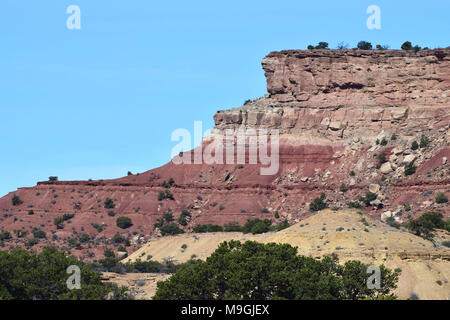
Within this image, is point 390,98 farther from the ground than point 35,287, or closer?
farther from the ground

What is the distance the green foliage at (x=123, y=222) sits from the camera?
126438 mm

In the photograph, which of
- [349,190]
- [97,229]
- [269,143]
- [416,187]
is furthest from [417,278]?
[269,143]

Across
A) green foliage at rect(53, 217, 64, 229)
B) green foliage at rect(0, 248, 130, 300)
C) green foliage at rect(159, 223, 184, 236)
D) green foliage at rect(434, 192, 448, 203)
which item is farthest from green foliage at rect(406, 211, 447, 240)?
green foliage at rect(53, 217, 64, 229)

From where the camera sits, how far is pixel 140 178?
142500 mm

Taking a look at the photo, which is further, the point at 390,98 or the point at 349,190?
the point at 390,98

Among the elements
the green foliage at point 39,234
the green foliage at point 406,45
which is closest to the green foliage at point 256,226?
the green foliage at point 39,234

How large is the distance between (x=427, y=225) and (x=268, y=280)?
2943cm

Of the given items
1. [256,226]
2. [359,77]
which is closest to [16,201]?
[256,226]

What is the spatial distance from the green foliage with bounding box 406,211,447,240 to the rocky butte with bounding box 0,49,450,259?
1579 cm

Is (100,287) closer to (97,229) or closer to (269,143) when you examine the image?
(97,229)

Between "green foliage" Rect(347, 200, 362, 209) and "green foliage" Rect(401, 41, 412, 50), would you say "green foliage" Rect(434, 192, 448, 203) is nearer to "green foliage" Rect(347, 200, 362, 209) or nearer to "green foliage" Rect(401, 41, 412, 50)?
"green foliage" Rect(347, 200, 362, 209)

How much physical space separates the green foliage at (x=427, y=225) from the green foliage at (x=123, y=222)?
43.7 metres

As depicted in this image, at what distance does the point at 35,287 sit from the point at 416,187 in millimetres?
62995

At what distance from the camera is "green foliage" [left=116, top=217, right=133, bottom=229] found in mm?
126438
